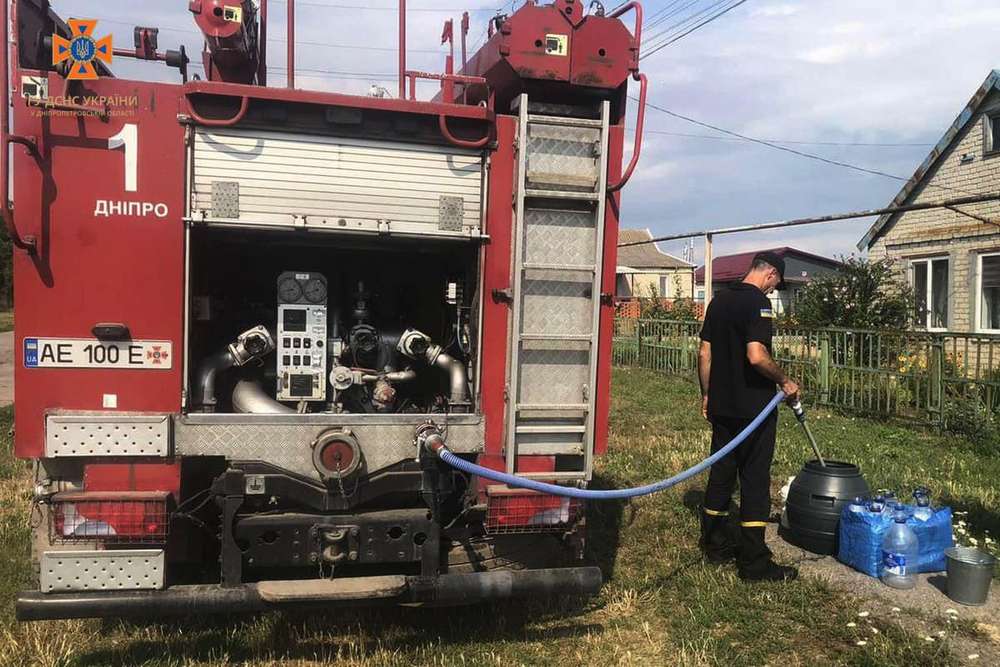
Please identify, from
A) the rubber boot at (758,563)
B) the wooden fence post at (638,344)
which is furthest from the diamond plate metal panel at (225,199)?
the wooden fence post at (638,344)

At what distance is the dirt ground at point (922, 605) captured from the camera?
392 centimetres

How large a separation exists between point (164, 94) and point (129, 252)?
710mm

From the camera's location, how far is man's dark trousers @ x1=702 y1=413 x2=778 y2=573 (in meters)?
4.80

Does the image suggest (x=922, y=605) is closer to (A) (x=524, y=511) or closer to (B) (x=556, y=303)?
(A) (x=524, y=511)

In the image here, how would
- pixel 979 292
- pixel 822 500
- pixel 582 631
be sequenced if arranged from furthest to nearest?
pixel 979 292
pixel 822 500
pixel 582 631

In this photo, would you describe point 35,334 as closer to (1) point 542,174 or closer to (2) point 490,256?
(2) point 490,256

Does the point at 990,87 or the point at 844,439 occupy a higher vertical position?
the point at 990,87

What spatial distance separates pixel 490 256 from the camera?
12.6 feet

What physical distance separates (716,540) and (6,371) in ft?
56.0

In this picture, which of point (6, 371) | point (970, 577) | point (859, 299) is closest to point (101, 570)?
point (970, 577)

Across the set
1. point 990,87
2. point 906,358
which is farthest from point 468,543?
point 990,87

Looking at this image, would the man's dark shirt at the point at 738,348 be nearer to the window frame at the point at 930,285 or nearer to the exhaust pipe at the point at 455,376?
the exhaust pipe at the point at 455,376

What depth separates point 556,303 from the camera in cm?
393

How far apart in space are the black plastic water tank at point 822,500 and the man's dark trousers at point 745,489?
452 mm
